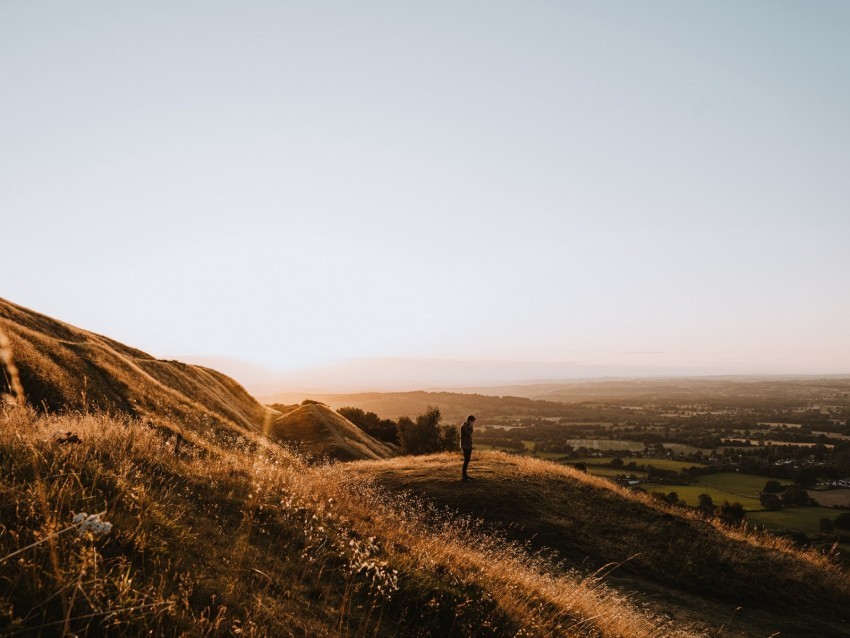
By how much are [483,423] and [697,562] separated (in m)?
123

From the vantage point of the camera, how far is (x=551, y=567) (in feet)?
44.0

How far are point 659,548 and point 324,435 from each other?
32188 mm

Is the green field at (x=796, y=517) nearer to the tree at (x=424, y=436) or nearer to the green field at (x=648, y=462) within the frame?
the green field at (x=648, y=462)

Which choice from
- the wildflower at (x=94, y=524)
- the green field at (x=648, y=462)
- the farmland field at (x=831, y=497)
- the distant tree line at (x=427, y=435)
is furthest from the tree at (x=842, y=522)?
the wildflower at (x=94, y=524)

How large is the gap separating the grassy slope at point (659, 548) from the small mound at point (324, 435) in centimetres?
1608

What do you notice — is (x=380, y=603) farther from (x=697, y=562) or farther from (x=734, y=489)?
(x=734, y=489)

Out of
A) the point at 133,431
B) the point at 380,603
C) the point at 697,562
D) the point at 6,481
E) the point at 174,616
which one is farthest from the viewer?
the point at 697,562

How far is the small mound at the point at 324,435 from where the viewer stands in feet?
131

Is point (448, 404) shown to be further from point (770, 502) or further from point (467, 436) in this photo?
point (467, 436)

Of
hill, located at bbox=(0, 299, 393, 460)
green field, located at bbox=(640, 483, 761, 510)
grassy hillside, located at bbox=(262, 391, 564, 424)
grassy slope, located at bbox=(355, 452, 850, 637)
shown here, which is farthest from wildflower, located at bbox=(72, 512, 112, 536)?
grassy hillside, located at bbox=(262, 391, 564, 424)

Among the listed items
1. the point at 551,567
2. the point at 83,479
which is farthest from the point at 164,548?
the point at 551,567

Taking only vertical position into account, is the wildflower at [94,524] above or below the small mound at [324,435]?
above

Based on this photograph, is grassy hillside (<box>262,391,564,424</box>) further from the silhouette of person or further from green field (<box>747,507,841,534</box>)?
the silhouette of person

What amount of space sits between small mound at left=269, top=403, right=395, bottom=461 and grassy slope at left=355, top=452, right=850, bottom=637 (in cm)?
1608
